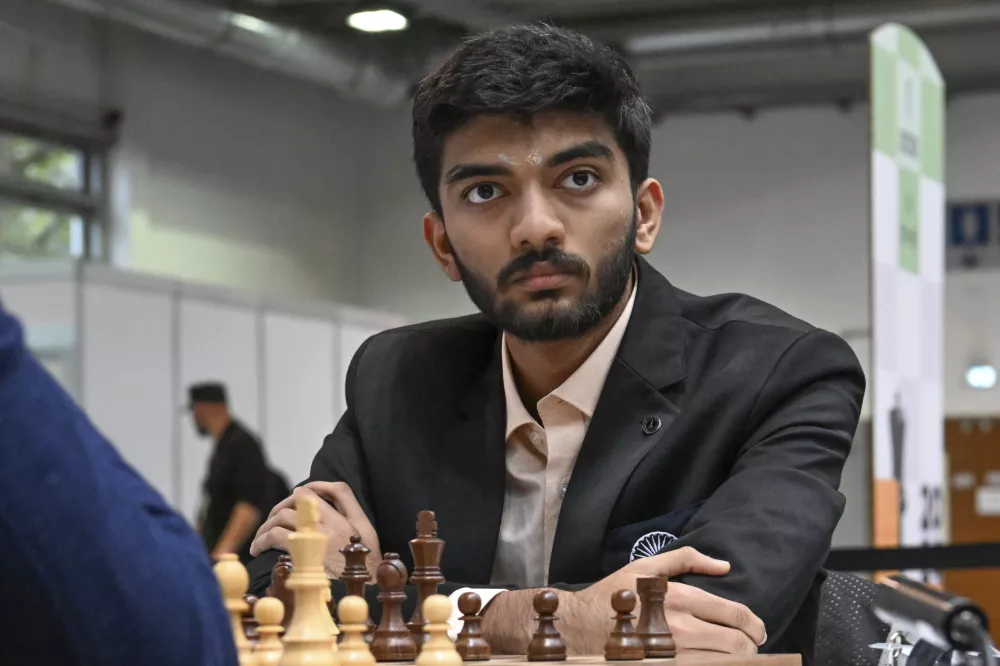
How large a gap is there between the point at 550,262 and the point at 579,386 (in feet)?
0.61

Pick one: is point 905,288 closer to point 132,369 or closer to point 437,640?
point 437,640

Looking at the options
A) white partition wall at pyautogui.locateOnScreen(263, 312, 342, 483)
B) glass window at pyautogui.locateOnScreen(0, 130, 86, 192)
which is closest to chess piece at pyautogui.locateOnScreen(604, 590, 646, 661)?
white partition wall at pyautogui.locateOnScreen(263, 312, 342, 483)

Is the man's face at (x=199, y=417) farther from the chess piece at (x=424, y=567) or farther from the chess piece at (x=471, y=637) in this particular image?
the chess piece at (x=471, y=637)

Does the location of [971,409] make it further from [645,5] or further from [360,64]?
[360,64]

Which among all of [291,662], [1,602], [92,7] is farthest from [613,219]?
[92,7]

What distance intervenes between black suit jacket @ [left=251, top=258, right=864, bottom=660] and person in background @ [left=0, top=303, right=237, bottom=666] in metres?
0.87

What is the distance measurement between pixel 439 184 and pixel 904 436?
10.5 ft

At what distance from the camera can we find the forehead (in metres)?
1.69

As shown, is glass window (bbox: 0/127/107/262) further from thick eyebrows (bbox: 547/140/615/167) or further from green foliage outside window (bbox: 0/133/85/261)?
thick eyebrows (bbox: 547/140/615/167)

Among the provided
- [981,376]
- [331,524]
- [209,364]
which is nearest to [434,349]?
→ [331,524]

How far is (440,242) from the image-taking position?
194 cm

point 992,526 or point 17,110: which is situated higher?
point 17,110

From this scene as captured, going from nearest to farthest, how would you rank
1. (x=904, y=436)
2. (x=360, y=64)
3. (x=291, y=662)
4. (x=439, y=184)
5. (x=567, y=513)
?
(x=291, y=662) → (x=567, y=513) → (x=439, y=184) → (x=904, y=436) → (x=360, y=64)

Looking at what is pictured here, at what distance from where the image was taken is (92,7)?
8.88 metres
